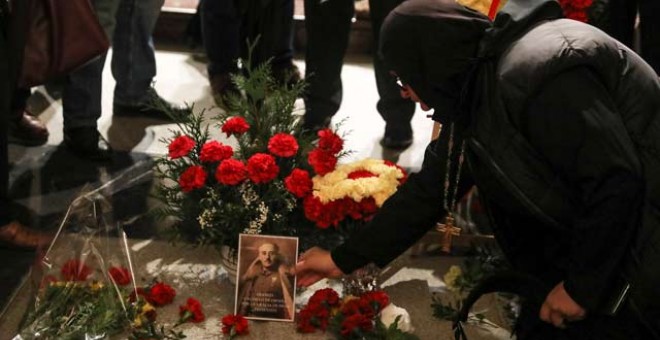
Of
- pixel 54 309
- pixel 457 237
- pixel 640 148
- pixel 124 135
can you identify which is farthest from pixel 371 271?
pixel 124 135

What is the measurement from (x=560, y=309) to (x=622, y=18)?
67.6 inches

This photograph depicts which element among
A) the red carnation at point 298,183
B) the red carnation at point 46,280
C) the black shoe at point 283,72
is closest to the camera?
the red carnation at point 46,280

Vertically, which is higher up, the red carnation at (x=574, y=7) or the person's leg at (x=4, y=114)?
the red carnation at (x=574, y=7)

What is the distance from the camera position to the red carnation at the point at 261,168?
7.30ft

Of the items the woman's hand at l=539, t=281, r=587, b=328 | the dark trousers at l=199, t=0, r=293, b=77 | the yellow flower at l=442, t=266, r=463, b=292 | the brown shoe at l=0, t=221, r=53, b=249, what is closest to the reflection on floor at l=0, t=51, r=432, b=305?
the brown shoe at l=0, t=221, r=53, b=249

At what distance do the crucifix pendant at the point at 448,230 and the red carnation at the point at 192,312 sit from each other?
0.79 metres

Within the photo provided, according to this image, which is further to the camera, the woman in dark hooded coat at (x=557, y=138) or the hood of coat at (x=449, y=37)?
the hood of coat at (x=449, y=37)

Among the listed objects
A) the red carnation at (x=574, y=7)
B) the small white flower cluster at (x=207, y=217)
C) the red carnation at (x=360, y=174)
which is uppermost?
the red carnation at (x=574, y=7)

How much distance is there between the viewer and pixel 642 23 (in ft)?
9.83

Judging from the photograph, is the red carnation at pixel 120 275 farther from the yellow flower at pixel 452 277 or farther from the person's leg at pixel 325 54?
the person's leg at pixel 325 54

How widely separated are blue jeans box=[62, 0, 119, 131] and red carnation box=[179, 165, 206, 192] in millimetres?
985

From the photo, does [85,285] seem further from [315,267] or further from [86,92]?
[86,92]

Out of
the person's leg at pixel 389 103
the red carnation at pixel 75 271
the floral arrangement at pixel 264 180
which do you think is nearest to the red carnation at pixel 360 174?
the floral arrangement at pixel 264 180

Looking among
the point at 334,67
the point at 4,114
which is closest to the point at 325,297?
the point at 4,114
